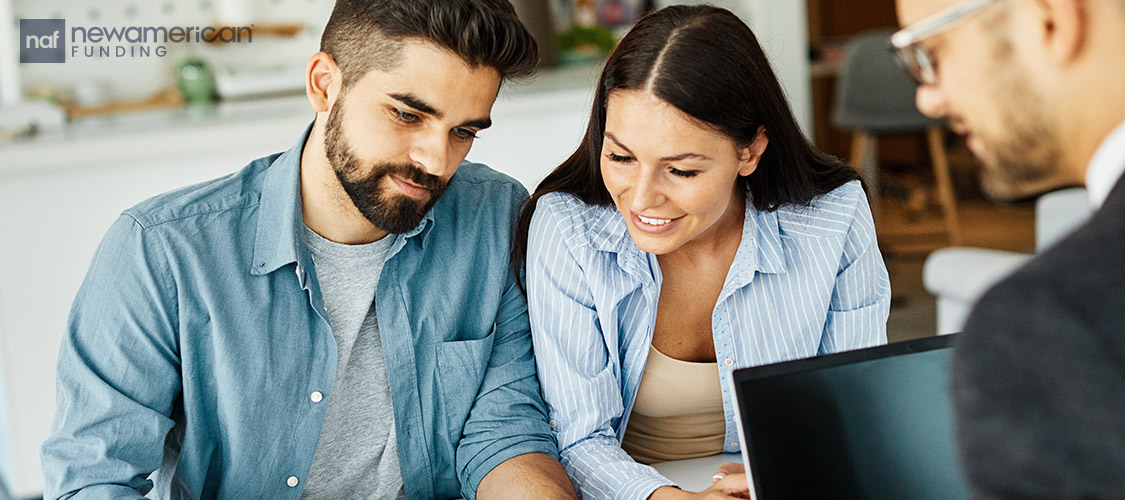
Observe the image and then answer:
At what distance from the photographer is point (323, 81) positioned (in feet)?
4.65

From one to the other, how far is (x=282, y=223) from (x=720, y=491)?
660 mm

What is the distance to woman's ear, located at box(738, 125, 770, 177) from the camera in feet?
4.78

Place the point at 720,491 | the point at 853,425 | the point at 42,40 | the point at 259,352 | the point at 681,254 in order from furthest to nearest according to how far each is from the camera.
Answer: the point at 42,40 → the point at 681,254 → the point at 259,352 → the point at 720,491 → the point at 853,425

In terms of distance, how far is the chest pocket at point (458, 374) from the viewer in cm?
143

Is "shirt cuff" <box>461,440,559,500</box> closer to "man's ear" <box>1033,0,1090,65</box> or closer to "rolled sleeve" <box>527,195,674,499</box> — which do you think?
"rolled sleeve" <box>527,195,674,499</box>

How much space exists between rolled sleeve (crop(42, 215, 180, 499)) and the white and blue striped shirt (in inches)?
19.7

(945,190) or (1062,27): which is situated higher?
(1062,27)

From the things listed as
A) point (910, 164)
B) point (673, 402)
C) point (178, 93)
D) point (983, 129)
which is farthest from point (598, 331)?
point (910, 164)

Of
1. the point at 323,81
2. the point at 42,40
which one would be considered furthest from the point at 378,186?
the point at 42,40

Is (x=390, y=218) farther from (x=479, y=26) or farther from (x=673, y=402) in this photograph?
(x=673, y=402)

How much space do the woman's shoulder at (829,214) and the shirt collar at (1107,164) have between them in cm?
84

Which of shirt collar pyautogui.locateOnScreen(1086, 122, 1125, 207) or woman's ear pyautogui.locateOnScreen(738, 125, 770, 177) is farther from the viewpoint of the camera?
woman's ear pyautogui.locateOnScreen(738, 125, 770, 177)

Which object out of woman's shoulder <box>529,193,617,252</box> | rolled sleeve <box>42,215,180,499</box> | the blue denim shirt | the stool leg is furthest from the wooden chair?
rolled sleeve <box>42,215,180,499</box>

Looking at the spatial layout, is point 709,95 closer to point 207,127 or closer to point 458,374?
point 458,374
